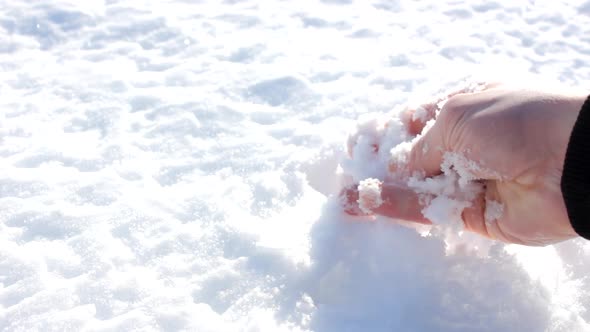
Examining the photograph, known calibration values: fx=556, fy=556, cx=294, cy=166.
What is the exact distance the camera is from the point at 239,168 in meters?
2.67

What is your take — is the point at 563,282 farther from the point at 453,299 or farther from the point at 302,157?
the point at 302,157

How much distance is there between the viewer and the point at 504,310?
76.7 inches

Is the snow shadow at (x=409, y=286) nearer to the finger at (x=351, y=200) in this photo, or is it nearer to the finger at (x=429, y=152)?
→ the finger at (x=351, y=200)

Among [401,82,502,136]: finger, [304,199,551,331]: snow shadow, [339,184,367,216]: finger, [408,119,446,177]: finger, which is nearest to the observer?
[304,199,551,331]: snow shadow

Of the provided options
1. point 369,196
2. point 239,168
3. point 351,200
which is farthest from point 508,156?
point 239,168

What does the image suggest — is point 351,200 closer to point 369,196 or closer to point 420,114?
point 369,196

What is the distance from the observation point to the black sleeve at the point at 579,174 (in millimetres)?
1562

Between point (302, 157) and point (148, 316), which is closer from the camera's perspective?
point (148, 316)

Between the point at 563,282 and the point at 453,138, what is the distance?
709 mm

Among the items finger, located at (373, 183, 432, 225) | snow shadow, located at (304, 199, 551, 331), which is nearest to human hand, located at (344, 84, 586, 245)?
finger, located at (373, 183, 432, 225)

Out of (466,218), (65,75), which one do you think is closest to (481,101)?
(466,218)

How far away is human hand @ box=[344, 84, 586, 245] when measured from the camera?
1704 mm

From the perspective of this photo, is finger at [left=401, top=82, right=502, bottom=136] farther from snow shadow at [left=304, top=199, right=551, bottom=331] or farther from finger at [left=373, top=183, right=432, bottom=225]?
snow shadow at [left=304, top=199, right=551, bottom=331]

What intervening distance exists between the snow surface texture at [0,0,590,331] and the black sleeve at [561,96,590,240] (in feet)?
1.64
